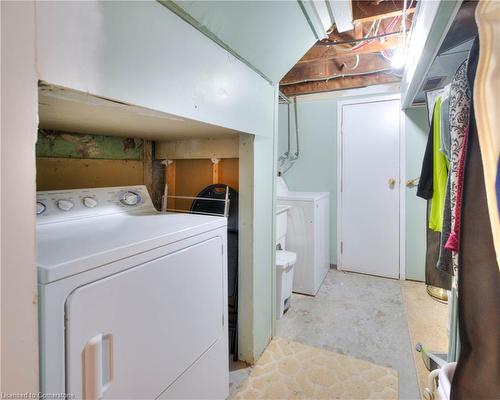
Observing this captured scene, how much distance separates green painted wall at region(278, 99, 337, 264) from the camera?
350 centimetres

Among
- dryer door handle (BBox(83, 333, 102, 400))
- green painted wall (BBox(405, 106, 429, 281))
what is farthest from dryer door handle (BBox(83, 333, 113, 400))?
green painted wall (BBox(405, 106, 429, 281))

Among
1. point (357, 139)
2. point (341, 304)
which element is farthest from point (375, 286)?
point (357, 139)

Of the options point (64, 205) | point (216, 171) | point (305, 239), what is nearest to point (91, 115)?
point (64, 205)

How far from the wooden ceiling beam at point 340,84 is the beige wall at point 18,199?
3.29 metres

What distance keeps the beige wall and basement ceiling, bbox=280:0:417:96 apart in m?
2.46

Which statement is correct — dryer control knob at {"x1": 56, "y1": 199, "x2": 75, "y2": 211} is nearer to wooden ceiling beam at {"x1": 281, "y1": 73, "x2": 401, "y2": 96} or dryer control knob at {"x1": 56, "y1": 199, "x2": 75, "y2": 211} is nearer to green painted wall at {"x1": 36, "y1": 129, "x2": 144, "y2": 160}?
green painted wall at {"x1": 36, "y1": 129, "x2": 144, "y2": 160}

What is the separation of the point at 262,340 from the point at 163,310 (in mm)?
1118

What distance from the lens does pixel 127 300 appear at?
3.05 ft

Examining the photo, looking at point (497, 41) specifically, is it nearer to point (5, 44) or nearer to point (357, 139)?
point (5, 44)

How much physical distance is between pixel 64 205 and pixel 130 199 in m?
0.39

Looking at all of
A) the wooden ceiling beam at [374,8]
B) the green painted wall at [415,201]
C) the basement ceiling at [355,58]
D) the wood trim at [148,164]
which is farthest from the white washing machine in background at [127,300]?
the green painted wall at [415,201]

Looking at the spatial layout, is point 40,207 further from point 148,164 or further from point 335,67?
point 335,67

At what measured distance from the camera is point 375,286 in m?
3.09

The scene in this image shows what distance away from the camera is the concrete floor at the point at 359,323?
1.92 m
